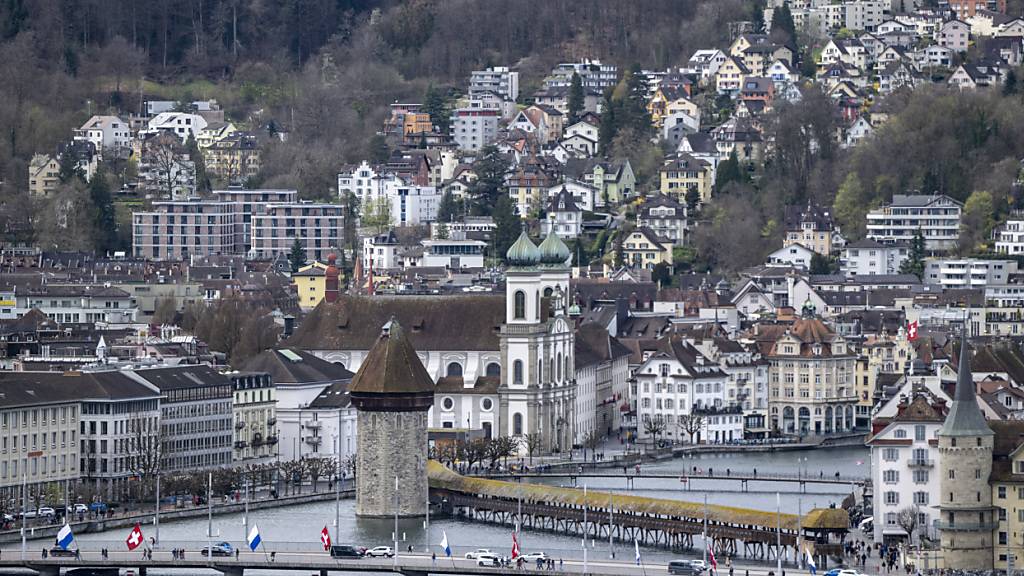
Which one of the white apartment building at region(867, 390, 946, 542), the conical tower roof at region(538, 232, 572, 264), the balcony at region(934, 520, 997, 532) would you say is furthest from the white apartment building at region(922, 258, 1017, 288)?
the balcony at region(934, 520, 997, 532)

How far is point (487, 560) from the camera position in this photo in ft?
298

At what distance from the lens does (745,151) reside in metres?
192

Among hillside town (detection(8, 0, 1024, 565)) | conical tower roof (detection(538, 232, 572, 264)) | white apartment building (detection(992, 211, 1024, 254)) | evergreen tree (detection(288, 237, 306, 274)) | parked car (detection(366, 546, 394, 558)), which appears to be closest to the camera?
parked car (detection(366, 546, 394, 558))

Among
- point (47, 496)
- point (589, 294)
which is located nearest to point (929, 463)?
point (47, 496)

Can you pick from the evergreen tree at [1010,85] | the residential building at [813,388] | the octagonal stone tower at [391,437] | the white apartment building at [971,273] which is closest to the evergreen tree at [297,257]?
the white apartment building at [971,273]

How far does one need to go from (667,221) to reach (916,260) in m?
16.6

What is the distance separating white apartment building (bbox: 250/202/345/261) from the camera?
190 metres

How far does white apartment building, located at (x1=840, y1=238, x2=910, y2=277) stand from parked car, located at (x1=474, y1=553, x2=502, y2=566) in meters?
80.7

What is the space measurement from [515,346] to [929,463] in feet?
119

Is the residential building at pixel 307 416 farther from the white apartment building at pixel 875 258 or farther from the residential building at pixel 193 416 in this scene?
the white apartment building at pixel 875 258

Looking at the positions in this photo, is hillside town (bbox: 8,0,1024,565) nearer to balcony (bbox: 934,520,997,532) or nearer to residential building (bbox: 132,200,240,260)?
balcony (bbox: 934,520,997,532)

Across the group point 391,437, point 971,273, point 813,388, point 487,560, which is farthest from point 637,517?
point 971,273

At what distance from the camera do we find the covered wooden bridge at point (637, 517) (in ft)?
317

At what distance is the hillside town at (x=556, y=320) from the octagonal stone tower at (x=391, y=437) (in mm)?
1187
